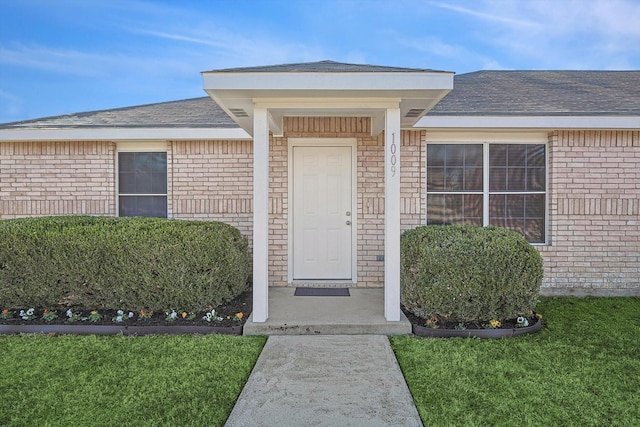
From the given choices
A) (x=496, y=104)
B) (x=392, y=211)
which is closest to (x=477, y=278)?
(x=392, y=211)

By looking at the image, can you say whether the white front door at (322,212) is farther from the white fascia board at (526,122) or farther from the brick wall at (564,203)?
the white fascia board at (526,122)

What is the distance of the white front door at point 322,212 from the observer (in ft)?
20.3

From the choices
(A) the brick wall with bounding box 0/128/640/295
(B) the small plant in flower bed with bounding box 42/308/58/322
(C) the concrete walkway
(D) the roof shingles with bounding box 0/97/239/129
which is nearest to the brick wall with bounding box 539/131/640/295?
(A) the brick wall with bounding box 0/128/640/295

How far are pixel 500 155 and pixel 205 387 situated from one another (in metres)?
5.56

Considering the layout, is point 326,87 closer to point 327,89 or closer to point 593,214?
point 327,89

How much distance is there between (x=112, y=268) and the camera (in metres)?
4.68

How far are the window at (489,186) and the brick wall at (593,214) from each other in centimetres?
23

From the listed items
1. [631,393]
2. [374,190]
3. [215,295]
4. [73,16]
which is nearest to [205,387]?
[215,295]

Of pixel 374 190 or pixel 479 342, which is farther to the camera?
pixel 374 190

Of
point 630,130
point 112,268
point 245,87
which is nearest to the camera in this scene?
point 245,87

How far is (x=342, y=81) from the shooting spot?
13.1 feet

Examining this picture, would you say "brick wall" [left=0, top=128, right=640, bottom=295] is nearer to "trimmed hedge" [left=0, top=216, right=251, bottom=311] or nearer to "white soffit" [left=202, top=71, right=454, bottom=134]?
"trimmed hedge" [left=0, top=216, right=251, bottom=311]

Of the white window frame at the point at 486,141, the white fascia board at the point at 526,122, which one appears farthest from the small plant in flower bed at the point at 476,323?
the white fascia board at the point at 526,122

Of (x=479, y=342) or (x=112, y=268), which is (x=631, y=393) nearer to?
(x=479, y=342)
